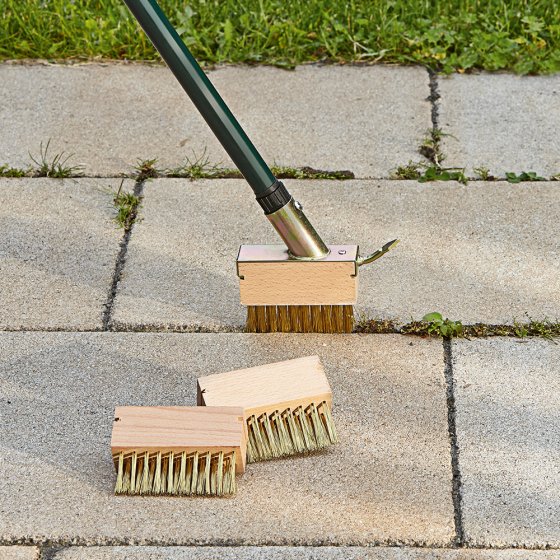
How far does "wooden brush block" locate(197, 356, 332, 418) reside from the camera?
101 inches

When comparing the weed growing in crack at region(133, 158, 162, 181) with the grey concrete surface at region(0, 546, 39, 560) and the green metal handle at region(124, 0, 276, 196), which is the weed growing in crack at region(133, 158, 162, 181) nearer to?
the green metal handle at region(124, 0, 276, 196)

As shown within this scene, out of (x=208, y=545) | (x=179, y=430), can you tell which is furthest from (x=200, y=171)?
(x=208, y=545)

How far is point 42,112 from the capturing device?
167 inches

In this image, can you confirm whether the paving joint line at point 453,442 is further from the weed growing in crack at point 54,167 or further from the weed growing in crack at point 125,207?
the weed growing in crack at point 54,167

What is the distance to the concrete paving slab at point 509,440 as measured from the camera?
2.43 metres

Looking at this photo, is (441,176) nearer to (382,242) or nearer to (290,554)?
(382,242)

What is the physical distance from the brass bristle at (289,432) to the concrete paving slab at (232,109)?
138 centimetres

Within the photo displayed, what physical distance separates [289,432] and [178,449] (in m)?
0.30

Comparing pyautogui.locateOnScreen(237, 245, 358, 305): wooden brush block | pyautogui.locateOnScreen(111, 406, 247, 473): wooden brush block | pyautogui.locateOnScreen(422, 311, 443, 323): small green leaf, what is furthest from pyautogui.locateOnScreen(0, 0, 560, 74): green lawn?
pyautogui.locateOnScreen(111, 406, 247, 473): wooden brush block

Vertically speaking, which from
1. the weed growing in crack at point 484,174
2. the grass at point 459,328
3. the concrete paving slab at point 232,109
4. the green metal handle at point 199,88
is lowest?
the concrete paving slab at point 232,109

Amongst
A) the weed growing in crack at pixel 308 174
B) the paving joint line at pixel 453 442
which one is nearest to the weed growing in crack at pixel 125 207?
the weed growing in crack at pixel 308 174

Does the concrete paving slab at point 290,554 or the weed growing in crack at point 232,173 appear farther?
the weed growing in crack at point 232,173

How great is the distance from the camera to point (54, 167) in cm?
382

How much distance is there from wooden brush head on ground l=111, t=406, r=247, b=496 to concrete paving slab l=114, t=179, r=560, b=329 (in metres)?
0.65
